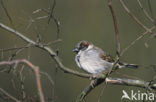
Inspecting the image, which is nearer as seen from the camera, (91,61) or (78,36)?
(91,61)

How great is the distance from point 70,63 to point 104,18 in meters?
1.14

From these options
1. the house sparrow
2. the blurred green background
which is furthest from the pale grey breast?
the blurred green background

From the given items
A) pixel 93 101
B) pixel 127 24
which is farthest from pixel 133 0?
pixel 93 101

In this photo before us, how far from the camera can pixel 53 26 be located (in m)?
7.87

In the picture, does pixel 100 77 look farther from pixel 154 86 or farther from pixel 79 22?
pixel 79 22

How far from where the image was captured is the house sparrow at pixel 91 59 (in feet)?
15.9

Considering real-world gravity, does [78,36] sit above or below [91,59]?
above

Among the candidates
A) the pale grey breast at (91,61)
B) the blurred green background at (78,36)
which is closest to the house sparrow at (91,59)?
the pale grey breast at (91,61)

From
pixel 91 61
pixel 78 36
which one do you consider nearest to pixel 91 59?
pixel 91 61

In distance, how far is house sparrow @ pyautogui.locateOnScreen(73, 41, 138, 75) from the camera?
4856 mm

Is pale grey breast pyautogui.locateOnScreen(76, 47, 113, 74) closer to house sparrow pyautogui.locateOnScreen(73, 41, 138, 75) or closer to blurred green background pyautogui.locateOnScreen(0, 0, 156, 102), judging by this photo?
house sparrow pyautogui.locateOnScreen(73, 41, 138, 75)

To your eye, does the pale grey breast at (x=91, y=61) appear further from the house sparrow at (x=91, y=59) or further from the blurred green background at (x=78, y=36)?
the blurred green background at (x=78, y=36)

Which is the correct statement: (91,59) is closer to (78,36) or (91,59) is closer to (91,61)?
(91,61)

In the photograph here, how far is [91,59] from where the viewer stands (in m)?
4.97
